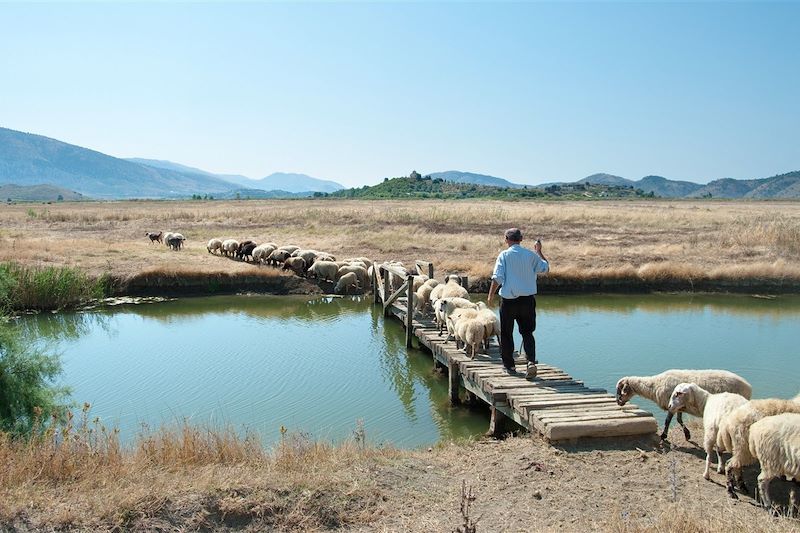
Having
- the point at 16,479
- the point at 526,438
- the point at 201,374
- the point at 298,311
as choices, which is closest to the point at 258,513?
the point at 16,479

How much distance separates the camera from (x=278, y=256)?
25.9 m

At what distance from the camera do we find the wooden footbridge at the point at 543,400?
773 cm

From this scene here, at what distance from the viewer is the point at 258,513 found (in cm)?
577

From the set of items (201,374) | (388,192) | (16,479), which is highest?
(388,192)

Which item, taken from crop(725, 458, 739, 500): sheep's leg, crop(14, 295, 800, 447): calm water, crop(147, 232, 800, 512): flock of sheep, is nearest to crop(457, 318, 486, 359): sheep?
crop(147, 232, 800, 512): flock of sheep

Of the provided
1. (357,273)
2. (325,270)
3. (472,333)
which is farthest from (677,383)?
(325,270)

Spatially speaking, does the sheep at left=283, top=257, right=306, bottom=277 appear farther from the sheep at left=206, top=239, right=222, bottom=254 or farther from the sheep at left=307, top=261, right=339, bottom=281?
the sheep at left=206, top=239, right=222, bottom=254

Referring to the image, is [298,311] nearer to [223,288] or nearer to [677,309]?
[223,288]

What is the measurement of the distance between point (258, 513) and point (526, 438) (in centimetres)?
381

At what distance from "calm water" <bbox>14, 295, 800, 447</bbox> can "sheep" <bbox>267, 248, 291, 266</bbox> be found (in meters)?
3.10

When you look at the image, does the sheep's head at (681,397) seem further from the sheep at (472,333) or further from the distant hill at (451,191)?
the distant hill at (451,191)

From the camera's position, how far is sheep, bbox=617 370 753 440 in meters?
8.01

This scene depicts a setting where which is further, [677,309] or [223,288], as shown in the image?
[223,288]

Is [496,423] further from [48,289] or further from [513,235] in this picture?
[48,289]
